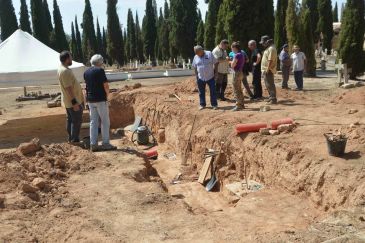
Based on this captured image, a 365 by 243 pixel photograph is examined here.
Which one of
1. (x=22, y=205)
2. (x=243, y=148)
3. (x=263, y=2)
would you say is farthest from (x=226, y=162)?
(x=263, y=2)

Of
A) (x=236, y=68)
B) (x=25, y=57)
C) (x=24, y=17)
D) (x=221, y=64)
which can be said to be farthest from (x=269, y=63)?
(x=24, y=17)

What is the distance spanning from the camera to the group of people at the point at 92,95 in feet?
25.5

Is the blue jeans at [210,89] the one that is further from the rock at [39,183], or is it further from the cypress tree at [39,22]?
the cypress tree at [39,22]

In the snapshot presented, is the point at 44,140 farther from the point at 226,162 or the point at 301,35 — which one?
the point at 301,35

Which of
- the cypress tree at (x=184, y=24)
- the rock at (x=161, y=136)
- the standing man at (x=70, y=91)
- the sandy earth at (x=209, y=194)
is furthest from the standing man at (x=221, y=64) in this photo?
the cypress tree at (x=184, y=24)

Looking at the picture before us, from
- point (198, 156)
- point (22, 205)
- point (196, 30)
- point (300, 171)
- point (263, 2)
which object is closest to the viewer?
point (22, 205)

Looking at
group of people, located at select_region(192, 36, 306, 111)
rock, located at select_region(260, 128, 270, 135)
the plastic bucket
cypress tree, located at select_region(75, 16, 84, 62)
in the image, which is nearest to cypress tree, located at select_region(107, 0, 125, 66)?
cypress tree, located at select_region(75, 16, 84, 62)

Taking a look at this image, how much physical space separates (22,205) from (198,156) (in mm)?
4796

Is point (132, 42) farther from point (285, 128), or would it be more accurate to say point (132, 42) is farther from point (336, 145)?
point (336, 145)

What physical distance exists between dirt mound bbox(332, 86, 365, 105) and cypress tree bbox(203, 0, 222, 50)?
20.7 meters

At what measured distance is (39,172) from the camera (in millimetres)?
7066

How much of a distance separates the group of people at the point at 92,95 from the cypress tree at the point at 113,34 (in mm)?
40093

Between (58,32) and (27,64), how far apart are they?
34.5 meters

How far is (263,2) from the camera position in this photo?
22031 millimetres
